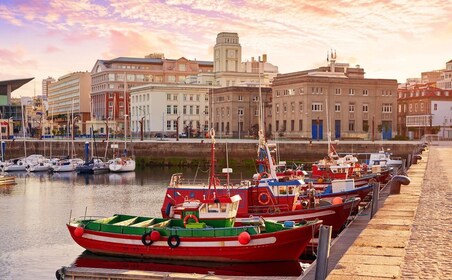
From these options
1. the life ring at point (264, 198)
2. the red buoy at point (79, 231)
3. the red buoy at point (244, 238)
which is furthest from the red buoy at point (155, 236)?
the life ring at point (264, 198)

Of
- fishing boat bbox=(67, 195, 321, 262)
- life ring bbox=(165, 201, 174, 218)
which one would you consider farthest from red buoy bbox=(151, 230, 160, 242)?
life ring bbox=(165, 201, 174, 218)

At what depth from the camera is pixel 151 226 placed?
29.5 meters

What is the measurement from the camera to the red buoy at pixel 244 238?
89.2 feet

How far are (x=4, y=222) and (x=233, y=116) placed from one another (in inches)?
3434

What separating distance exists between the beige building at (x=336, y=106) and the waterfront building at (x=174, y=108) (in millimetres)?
31841

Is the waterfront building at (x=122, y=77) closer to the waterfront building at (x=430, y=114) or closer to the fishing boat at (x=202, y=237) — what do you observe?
the waterfront building at (x=430, y=114)

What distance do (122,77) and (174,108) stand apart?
3150 cm

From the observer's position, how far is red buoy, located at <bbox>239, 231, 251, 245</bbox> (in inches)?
1070

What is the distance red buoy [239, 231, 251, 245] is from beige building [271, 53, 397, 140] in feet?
269

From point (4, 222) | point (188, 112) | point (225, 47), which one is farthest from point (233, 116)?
point (4, 222)

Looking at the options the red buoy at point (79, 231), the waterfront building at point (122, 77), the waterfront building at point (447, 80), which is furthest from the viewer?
the waterfront building at point (122, 77)

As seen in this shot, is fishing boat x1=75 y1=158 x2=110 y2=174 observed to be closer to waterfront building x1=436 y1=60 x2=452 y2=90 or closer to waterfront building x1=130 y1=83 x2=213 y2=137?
waterfront building x1=130 y1=83 x2=213 y2=137

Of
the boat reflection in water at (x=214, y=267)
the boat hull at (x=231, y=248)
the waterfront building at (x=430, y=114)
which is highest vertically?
the waterfront building at (x=430, y=114)

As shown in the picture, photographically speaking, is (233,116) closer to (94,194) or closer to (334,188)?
(94,194)
